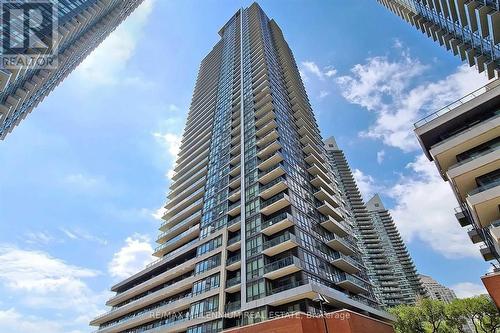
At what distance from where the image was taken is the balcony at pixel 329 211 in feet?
146

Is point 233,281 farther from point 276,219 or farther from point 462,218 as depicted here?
point 462,218

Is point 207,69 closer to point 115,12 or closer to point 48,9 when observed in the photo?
point 115,12

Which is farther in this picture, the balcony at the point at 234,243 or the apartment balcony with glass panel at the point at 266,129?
the apartment balcony with glass panel at the point at 266,129

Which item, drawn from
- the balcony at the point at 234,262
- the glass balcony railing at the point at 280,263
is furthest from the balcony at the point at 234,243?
the glass balcony railing at the point at 280,263

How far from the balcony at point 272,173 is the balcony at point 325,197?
8.44 meters

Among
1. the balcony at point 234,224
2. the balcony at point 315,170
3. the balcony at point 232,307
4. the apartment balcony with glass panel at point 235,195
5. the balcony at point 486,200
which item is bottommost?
the balcony at point 232,307

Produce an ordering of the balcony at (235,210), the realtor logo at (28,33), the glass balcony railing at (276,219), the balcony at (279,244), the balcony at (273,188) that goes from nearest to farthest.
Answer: the balcony at (279,244)
the realtor logo at (28,33)
the glass balcony railing at (276,219)
the balcony at (273,188)
the balcony at (235,210)

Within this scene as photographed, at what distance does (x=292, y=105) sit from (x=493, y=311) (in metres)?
44.0

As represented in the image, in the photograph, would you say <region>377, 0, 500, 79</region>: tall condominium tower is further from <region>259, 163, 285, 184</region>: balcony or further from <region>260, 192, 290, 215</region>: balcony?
<region>260, 192, 290, 215</region>: balcony

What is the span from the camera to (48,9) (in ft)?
152

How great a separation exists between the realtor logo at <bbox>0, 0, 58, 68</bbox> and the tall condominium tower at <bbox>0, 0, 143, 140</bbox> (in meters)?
0.69

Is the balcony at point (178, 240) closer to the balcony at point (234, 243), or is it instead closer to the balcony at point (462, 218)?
the balcony at point (234, 243)

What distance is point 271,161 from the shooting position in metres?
43.7

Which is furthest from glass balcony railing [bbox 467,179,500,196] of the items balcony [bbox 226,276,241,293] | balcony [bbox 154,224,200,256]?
balcony [bbox 154,224,200,256]
